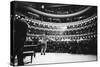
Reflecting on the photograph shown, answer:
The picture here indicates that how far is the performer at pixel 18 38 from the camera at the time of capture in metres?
3.22

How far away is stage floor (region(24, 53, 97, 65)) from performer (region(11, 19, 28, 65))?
0.53 ft

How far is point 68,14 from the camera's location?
12.1ft

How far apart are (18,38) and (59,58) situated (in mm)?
897

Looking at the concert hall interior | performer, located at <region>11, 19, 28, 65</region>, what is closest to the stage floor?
the concert hall interior

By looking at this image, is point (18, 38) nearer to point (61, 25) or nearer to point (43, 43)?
point (43, 43)

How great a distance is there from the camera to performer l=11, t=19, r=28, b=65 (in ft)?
10.6

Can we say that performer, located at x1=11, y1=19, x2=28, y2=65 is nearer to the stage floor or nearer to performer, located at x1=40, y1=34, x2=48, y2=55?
the stage floor

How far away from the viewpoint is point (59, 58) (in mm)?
3639

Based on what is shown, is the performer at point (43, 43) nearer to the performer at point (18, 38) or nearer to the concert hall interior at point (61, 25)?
the concert hall interior at point (61, 25)

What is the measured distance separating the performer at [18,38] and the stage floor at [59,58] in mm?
162

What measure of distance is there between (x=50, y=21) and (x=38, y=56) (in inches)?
27.0

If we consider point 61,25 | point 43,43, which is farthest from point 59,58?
point 61,25

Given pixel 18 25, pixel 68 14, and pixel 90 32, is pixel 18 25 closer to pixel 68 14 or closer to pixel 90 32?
pixel 68 14
